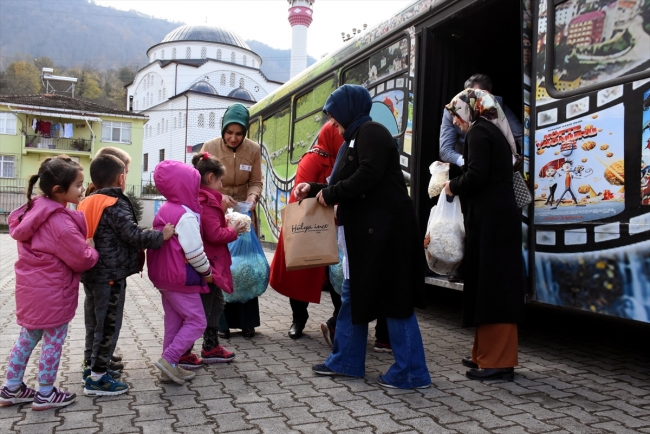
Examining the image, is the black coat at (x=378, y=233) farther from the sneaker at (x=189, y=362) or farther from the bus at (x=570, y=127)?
the sneaker at (x=189, y=362)

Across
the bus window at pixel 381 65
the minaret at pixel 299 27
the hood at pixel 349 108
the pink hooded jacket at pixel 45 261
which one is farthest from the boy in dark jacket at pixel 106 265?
the minaret at pixel 299 27

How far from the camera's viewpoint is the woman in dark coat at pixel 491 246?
3506 mm

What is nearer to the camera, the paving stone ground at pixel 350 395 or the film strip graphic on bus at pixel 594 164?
the paving stone ground at pixel 350 395

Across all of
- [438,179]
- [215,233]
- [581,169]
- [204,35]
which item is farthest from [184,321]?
[204,35]

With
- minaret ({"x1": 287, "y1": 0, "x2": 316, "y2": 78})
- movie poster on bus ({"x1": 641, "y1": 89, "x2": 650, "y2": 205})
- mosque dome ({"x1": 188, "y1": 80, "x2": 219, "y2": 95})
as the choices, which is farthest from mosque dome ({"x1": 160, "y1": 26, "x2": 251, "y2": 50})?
movie poster on bus ({"x1": 641, "y1": 89, "x2": 650, "y2": 205})

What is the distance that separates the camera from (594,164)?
133 inches

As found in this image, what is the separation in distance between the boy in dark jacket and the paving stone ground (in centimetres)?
13

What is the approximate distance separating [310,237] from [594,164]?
5.55ft

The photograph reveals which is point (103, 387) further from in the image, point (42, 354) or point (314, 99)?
point (314, 99)

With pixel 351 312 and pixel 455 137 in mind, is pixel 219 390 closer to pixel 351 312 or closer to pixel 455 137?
pixel 351 312

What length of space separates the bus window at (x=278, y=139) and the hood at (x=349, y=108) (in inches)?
188

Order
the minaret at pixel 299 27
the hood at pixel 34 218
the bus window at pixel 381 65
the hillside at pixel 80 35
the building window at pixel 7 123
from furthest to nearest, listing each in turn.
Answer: the hillside at pixel 80 35 < the minaret at pixel 299 27 < the building window at pixel 7 123 < the bus window at pixel 381 65 < the hood at pixel 34 218

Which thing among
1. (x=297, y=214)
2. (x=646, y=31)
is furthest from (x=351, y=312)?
(x=646, y=31)

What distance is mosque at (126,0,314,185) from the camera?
5438cm
